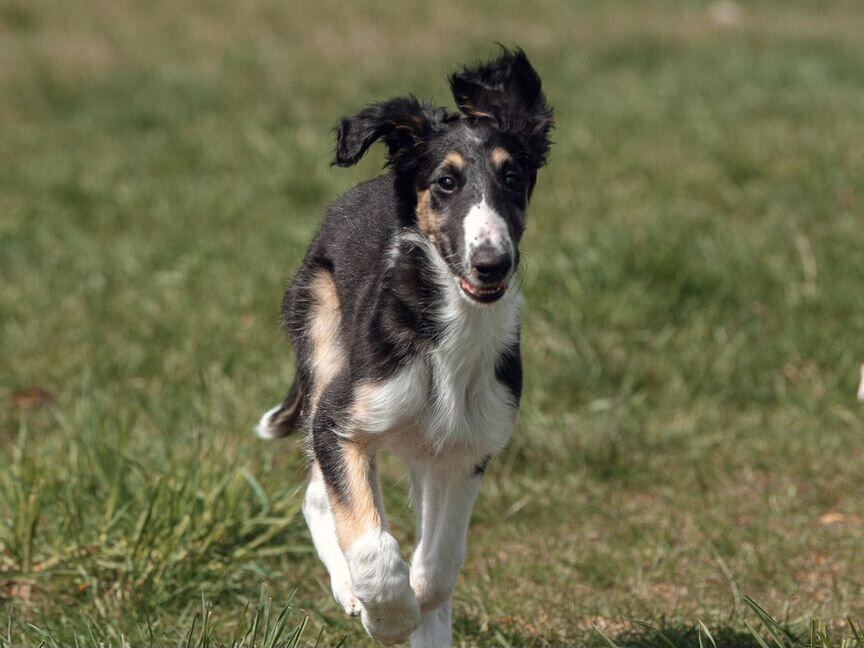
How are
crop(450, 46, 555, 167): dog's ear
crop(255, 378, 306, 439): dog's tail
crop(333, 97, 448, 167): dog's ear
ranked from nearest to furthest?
crop(333, 97, 448, 167): dog's ear → crop(450, 46, 555, 167): dog's ear → crop(255, 378, 306, 439): dog's tail

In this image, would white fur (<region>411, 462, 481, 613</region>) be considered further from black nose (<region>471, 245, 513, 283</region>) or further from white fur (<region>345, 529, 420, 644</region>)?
black nose (<region>471, 245, 513, 283</region>)

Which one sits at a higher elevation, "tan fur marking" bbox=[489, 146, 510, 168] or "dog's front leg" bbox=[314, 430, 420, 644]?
"tan fur marking" bbox=[489, 146, 510, 168]

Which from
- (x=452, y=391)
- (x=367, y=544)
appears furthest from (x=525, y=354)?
(x=367, y=544)

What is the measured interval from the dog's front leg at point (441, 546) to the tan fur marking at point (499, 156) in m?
0.85

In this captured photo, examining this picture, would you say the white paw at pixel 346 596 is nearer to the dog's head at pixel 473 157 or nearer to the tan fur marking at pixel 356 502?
the tan fur marking at pixel 356 502

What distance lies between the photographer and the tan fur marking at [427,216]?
368cm

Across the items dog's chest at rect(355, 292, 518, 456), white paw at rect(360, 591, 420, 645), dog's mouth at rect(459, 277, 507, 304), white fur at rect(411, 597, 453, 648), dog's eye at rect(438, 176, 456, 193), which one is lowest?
white fur at rect(411, 597, 453, 648)

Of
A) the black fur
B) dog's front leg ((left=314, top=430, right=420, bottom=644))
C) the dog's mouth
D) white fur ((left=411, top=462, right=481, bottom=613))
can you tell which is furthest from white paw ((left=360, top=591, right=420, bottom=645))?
the dog's mouth

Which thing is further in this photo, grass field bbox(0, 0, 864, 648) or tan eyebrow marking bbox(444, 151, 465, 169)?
grass field bbox(0, 0, 864, 648)

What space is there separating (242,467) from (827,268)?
A: 3526mm

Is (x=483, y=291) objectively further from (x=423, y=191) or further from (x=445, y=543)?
(x=445, y=543)

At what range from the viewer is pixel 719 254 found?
280 inches

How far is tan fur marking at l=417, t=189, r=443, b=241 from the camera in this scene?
3676 mm

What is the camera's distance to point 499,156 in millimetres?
3645
